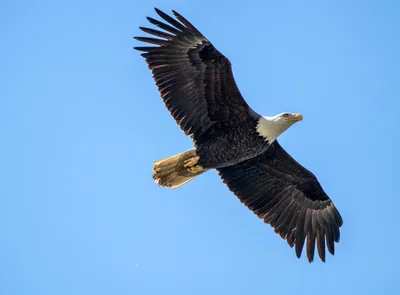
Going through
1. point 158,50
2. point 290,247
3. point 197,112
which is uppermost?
point 158,50

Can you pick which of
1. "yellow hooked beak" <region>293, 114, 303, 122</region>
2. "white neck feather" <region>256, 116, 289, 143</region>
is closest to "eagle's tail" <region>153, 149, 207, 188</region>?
"white neck feather" <region>256, 116, 289, 143</region>

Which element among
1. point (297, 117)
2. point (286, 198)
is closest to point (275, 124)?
point (297, 117)

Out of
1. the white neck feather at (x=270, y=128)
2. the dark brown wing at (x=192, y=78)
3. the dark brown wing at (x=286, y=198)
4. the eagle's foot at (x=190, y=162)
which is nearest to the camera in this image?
the dark brown wing at (x=192, y=78)

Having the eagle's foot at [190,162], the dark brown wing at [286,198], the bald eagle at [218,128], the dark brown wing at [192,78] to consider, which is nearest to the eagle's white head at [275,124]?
the bald eagle at [218,128]

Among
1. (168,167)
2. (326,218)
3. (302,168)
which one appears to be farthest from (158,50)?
(326,218)

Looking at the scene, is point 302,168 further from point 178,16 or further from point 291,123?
point 178,16

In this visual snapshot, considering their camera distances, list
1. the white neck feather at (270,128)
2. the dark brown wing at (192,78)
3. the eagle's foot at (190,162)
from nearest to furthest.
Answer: the dark brown wing at (192,78) < the white neck feather at (270,128) < the eagle's foot at (190,162)

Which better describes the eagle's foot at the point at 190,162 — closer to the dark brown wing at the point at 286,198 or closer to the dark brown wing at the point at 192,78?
the dark brown wing at the point at 192,78

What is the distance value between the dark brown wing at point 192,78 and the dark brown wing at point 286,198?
4.52 ft

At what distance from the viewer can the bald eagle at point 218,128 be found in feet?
46.6

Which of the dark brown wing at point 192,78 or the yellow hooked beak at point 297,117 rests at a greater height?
the dark brown wing at point 192,78

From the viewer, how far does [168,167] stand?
579 inches

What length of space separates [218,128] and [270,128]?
0.94m

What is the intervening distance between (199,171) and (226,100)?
1.39m
